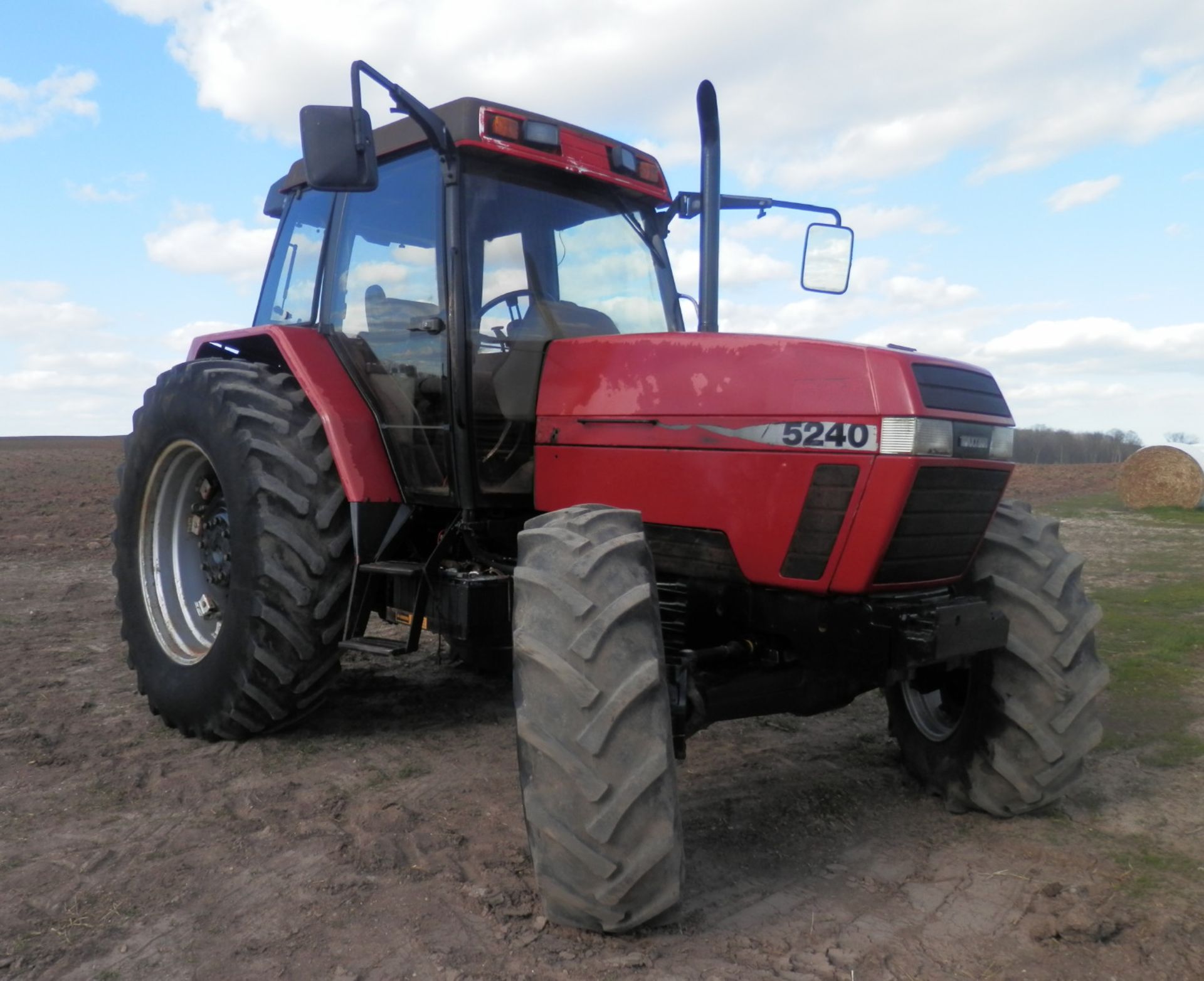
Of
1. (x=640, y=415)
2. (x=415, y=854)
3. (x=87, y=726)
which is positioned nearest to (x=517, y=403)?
(x=640, y=415)

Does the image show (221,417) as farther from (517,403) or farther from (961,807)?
(961,807)

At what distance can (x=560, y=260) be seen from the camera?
13.1 ft

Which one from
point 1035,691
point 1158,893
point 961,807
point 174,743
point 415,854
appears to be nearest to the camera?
point 1158,893

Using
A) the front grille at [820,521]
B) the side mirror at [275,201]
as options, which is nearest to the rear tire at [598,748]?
the front grille at [820,521]

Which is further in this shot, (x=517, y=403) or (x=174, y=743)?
(x=174, y=743)

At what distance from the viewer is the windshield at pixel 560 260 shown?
3762 mm

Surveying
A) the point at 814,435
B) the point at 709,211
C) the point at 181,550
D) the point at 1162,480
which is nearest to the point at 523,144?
the point at 709,211

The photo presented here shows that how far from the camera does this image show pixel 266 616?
12.4ft

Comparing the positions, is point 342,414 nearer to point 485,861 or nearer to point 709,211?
point 709,211

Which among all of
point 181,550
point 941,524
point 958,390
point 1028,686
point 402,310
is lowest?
point 1028,686

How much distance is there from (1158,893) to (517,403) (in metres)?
2.47

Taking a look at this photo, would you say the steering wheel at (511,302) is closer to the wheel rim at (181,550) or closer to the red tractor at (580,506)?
the red tractor at (580,506)

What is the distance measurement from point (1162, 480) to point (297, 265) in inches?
550

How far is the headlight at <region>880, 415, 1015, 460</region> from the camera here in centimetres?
281
